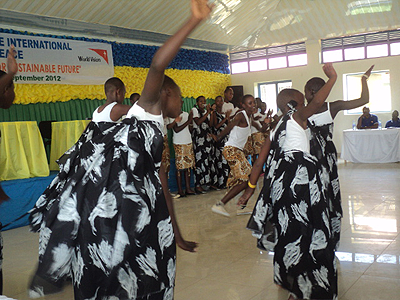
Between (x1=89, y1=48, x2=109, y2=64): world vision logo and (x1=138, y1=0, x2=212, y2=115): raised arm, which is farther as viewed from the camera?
(x1=89, y1=48, x2=109, y2=64): world vision logo

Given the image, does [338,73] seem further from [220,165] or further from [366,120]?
[220,165]

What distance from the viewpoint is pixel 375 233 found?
4.26 m

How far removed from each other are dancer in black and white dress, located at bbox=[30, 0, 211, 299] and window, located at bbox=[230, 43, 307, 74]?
1068cm

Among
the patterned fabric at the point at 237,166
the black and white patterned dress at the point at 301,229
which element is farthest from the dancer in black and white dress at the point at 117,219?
the patterned fabric at the point at 237,166

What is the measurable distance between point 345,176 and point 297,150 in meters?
5.90

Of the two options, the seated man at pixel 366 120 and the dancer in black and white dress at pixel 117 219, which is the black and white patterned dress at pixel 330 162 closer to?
the dancer in black and white dress at pixel 117 219

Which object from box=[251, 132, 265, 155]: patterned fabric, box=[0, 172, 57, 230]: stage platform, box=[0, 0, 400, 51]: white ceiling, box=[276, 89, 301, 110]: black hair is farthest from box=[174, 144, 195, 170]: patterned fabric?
box=[276, 89, 301, 110]: black hair

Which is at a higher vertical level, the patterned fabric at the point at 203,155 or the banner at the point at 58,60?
the banner at the point at 58,60

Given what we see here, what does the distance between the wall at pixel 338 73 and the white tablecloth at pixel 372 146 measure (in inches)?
59.2

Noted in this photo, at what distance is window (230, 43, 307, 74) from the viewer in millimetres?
11938

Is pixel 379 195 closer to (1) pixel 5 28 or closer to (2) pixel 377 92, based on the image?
(1) pixel 5 28

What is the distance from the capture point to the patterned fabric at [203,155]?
8031mm

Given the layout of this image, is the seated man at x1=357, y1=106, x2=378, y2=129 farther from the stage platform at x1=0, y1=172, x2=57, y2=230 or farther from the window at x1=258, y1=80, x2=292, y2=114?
the stage platform at x1=0, y1=172, x2=57, y2=230

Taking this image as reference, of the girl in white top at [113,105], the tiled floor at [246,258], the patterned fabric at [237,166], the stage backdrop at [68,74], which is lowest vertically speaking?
the tiled floor at [246,258]
